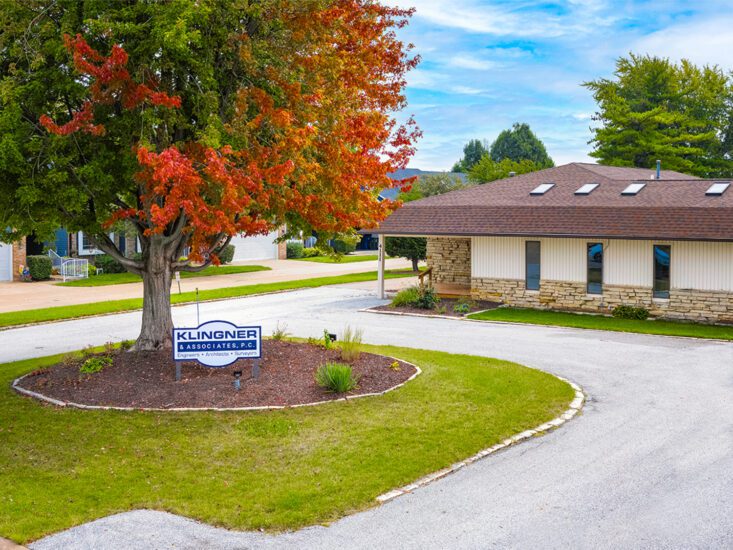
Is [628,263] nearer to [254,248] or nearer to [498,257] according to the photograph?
[498,257]

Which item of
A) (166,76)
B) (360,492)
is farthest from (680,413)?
(166,76)

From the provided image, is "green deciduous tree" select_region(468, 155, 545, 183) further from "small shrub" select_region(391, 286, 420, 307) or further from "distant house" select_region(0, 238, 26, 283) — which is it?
"distant house" select_region(0, 238, 26, 283)

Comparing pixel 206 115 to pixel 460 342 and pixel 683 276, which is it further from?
pixel 683 276

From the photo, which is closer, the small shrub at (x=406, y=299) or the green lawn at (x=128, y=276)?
the small shrub at (x=406, y=299)

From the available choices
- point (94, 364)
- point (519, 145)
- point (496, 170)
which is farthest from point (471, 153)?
point (94, 364)

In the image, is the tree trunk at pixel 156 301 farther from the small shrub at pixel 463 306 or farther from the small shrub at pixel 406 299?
the small shrub at pixel 406 299

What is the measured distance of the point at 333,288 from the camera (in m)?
33.4

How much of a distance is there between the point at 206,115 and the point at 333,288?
67.3 feet

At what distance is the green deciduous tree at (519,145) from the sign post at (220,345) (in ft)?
291

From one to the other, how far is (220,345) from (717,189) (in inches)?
715

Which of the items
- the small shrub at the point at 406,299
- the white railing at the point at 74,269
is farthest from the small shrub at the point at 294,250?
the small shrub at the point at 406,299

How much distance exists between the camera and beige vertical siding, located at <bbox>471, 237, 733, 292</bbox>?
2255cm

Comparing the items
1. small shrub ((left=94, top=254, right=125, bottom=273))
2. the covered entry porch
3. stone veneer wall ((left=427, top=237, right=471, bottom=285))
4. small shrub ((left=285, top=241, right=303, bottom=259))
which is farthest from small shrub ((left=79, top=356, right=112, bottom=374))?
small shrub ((left=285, top=241, right=303, bottom=259))

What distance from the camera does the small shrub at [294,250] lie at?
166 feet
